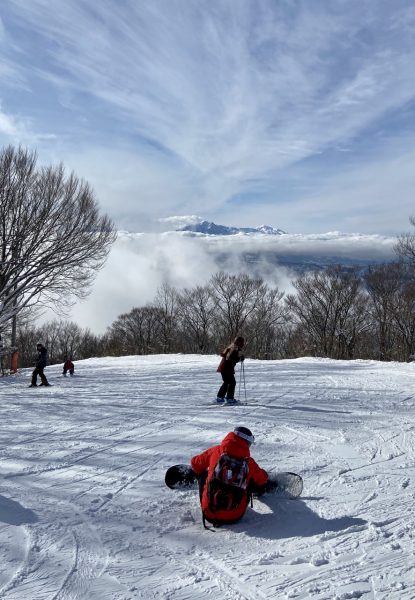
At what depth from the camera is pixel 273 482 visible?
5.27m

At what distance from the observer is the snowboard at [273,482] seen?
17.2 ft

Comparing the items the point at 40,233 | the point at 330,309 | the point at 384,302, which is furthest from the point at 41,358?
the point at 330,309

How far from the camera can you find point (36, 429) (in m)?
9.26

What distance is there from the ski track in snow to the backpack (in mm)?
233

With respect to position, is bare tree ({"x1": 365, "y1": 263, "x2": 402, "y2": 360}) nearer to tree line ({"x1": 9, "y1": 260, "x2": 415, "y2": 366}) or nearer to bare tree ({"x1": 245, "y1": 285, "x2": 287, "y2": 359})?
tree line ({"x1": 9, "y1": 260, "x2": 415, "y2": 366})

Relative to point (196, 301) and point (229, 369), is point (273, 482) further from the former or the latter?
point (196, 301)

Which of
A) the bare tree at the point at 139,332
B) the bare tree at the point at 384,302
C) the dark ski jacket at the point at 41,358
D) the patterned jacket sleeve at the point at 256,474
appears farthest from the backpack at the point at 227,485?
the bare tree at the point at 139,332

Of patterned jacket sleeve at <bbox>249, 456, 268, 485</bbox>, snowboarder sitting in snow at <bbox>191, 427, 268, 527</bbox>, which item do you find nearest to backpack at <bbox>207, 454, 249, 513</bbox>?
snowboarder sitting in snow at <bbox>191, 427, 268, 527</bbox>

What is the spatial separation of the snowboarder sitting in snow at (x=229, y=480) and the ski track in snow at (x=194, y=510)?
17cm

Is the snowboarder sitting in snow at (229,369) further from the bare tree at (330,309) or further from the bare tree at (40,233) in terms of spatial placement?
the bare tree at (330,309)

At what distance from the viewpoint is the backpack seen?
4742 mm

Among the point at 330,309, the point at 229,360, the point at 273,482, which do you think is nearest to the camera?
the point at 273,482

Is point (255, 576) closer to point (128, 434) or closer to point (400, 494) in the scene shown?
point (400, 494)

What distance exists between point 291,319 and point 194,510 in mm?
47030
